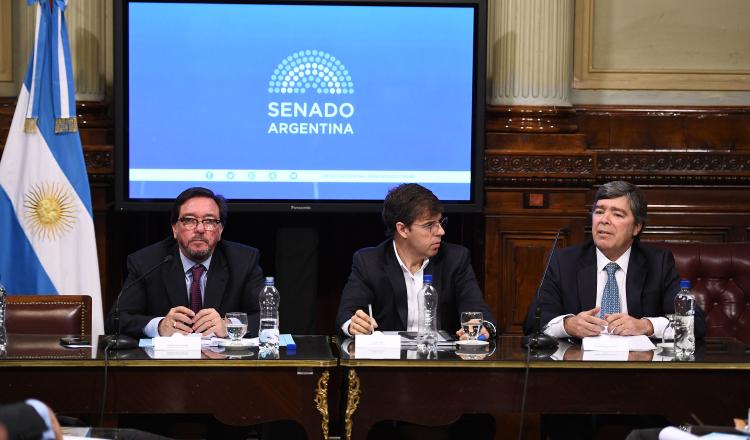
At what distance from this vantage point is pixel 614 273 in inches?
187

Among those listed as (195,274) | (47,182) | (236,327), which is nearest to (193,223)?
(195,274)

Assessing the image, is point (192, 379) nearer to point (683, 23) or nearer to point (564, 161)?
point (564, 161)

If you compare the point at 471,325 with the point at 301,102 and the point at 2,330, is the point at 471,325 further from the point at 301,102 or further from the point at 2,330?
the point at 301,102

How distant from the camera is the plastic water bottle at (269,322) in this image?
13.3ft

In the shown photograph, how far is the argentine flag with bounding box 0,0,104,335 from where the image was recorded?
573 cm

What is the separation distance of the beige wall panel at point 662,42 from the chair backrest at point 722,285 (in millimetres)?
1897

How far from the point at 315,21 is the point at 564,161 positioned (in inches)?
60.9

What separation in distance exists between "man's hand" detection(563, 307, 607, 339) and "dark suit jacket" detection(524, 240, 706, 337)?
0.25 m

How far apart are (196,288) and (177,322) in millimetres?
464

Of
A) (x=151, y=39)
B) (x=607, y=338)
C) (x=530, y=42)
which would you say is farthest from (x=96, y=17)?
(x=607, y=338)

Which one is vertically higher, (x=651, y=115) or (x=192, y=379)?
(x=651, y=115)

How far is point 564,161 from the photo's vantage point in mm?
6254

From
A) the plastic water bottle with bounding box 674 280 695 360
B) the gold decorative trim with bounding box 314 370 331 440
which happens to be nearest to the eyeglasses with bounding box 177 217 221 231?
the gold decorative trim with bounding box 314 370 331 440

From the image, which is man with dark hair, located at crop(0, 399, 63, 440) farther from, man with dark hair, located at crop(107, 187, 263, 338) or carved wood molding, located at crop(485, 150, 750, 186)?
carved wood molding, located at crop(485, 150, 750, 186)
